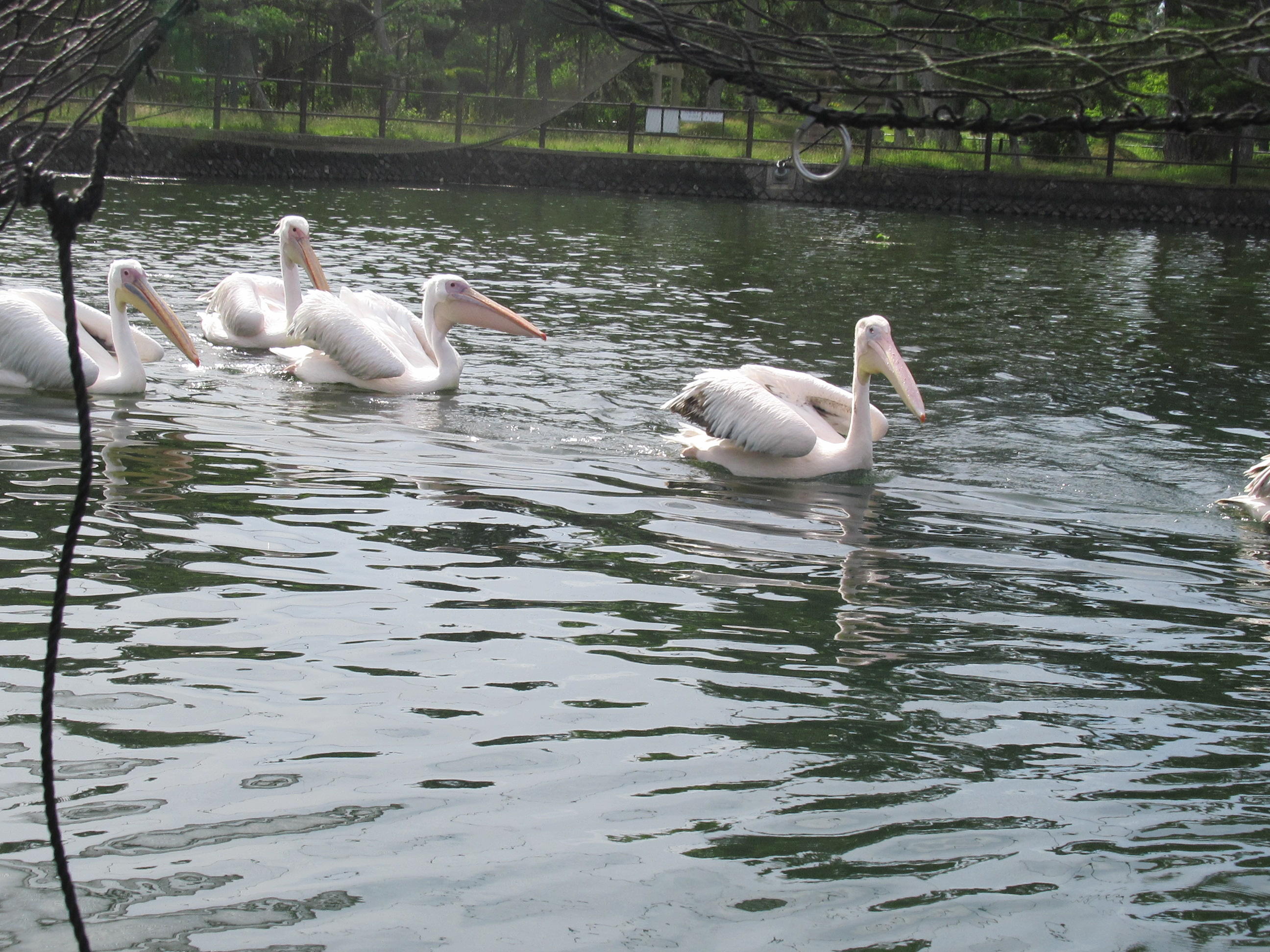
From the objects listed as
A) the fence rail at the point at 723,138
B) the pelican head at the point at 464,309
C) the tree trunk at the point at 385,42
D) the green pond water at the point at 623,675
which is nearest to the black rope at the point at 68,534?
the green pond water at the point at 623,675

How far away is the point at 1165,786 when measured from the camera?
3.63 m

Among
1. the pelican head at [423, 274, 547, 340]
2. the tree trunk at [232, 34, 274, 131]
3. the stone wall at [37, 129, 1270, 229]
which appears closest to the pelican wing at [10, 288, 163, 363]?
the pelican head at [423, 274, 547, 340]

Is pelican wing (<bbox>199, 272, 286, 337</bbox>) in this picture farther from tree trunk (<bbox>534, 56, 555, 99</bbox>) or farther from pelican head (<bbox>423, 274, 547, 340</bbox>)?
tree trunk (<bbox>534, 56, 555, 99</bbox>)

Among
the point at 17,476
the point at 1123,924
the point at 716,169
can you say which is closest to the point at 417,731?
the point at 1123,924

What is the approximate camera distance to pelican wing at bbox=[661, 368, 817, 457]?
688 centimetres

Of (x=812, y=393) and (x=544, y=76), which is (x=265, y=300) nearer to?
(x=544, y=76)

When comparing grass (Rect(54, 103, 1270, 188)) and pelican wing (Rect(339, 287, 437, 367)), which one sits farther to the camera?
grass (Rect(54, 103, 1270, 188))

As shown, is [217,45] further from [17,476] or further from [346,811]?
[346,811]

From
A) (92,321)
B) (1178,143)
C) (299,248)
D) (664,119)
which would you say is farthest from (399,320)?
(1178,143)

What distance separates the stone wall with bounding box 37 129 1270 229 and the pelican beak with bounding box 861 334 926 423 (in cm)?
1821

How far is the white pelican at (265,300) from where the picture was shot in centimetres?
955

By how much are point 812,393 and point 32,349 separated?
419 cm

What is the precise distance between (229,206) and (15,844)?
1678cm

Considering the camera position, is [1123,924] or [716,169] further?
[716,169]
